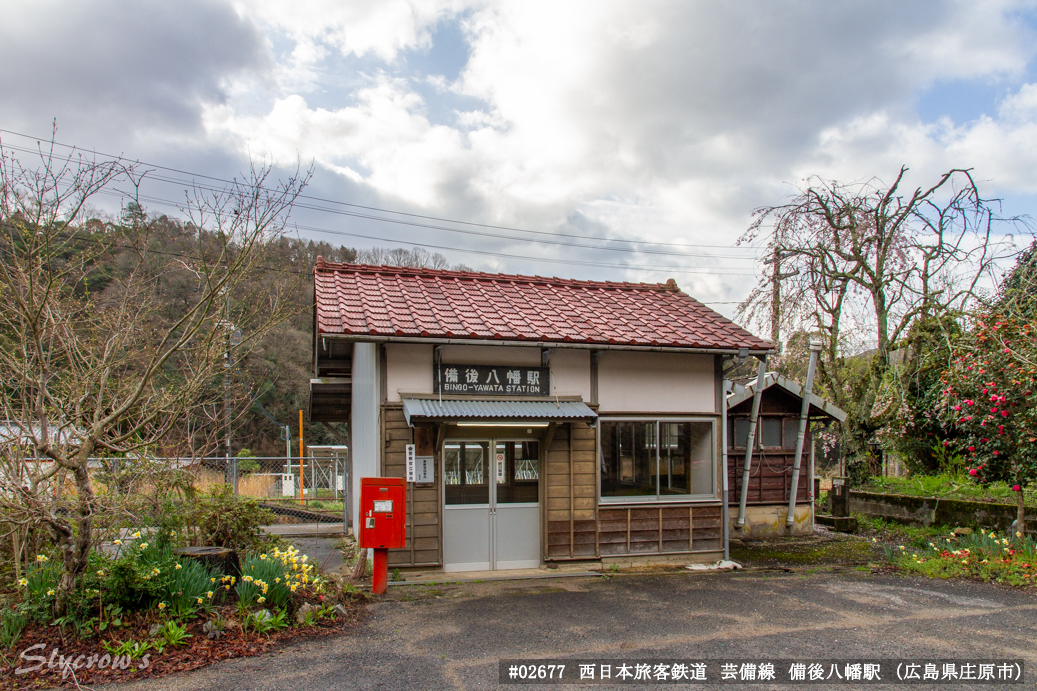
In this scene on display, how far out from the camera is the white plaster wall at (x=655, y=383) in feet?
33.0

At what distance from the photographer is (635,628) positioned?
23.0 ft

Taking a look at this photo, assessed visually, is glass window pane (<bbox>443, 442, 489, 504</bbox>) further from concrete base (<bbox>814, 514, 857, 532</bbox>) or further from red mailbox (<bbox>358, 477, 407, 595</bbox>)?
concrete base (<bbox>814, 514, 857, 532</bbox>)

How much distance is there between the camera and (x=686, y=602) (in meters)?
8.08

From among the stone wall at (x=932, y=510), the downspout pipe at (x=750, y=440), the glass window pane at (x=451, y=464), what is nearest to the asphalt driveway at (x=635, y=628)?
the glass window pane at (x=451, y=464)

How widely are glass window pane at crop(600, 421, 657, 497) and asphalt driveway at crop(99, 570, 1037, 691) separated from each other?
131cm

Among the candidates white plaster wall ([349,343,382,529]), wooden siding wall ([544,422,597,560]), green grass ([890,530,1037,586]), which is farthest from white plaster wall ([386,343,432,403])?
green grass ([890,530,1037,586])

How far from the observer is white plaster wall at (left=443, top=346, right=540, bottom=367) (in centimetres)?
939

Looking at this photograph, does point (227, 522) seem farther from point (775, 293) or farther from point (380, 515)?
point (775, 293)

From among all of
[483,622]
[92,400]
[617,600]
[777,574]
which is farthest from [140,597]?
[777,574]

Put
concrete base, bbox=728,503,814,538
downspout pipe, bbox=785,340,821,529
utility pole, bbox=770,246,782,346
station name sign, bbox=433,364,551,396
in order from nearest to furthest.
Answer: station name sign, bbox=433,364,551,396, downspout pipe, bbox=785,340,821,529, concrete base, bbox=728,503,814,538, utility pole, bbox=770,246,782,346

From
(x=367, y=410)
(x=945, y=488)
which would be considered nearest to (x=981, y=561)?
(x=945, y=488)

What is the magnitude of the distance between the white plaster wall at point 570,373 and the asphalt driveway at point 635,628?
264cm

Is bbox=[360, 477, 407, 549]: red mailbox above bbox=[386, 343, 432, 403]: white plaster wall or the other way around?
the other way around
